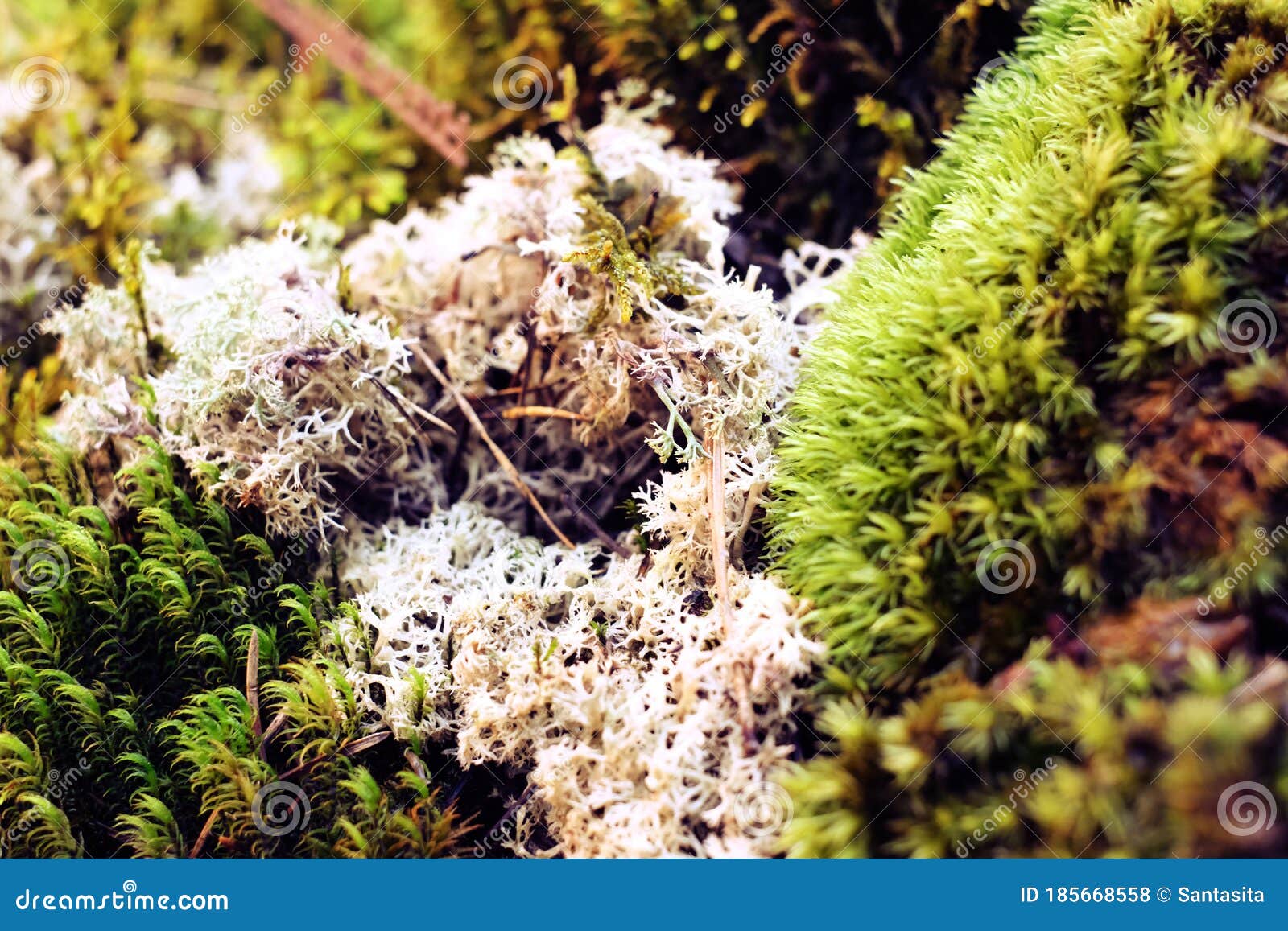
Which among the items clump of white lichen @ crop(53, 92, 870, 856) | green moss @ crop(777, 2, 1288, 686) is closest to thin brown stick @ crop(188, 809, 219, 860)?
clump of white lichen @ crop(53, 92, 870, 856)

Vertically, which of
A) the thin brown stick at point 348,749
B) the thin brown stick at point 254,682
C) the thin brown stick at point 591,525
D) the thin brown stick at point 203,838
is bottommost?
the thin brown stick at point 203,838

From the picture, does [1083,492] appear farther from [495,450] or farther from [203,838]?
[203,838]

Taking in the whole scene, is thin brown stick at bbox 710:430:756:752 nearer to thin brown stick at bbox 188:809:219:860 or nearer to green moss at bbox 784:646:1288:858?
green moss at bbox 784:646:1288:858

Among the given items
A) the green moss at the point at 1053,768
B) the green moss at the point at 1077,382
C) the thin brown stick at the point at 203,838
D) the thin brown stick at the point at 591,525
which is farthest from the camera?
the thin brown stick at the point at 591,525

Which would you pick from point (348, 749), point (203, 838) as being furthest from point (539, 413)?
point (203, 838)

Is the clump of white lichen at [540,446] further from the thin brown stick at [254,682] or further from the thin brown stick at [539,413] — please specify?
the thin brown stick at [254,682]

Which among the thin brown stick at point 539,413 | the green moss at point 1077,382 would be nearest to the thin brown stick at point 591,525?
the thin brown stick at point 539,413

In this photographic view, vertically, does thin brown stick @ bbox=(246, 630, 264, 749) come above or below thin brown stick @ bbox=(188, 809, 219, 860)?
above
